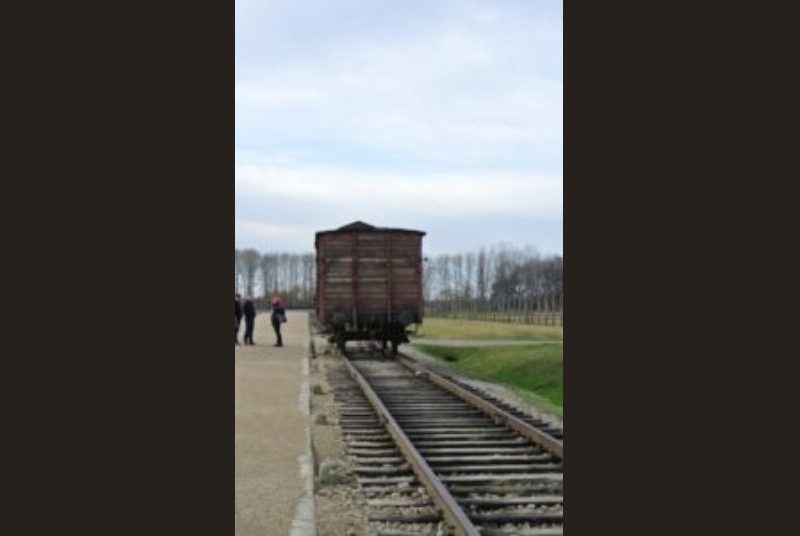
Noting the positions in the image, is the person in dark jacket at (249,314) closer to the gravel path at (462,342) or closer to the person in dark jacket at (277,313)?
the person in dark jacket at (277,313)

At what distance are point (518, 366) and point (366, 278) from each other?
14.6 feet

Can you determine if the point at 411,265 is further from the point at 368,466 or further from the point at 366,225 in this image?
the point at 368,466

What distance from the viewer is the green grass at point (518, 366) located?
18547 mm

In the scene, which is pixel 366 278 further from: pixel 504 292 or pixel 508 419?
pixel 504 292

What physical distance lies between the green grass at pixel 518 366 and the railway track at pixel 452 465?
279 cm

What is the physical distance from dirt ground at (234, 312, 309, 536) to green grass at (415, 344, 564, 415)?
4.20 metres

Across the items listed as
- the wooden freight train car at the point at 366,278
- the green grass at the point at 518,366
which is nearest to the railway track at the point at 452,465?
the green grass at the point at 518,366

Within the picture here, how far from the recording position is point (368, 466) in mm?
8562

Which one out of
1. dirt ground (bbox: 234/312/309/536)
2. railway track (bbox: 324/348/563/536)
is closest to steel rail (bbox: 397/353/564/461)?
railway track (bbox: 324/348/563/536)

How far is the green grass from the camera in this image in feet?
60.8

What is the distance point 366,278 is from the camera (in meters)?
22.9

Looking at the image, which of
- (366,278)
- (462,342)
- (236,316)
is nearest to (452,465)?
(236,316)
